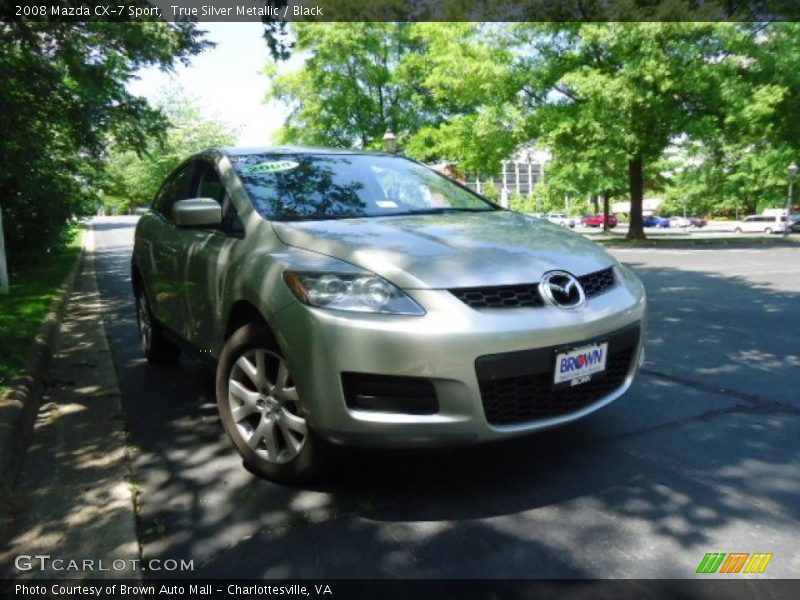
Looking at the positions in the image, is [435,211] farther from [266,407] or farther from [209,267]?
[266,407]

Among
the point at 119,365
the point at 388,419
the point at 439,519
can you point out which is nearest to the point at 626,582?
the point at 439,519

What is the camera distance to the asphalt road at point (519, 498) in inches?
88.5

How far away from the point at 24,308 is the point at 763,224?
47078 millimetres

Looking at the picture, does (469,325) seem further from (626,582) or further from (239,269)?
(239,269)

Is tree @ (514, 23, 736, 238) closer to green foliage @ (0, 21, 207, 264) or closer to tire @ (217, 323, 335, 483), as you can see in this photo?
green foliage @ (0, 21, 207, 264)

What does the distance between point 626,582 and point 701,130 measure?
797 inches

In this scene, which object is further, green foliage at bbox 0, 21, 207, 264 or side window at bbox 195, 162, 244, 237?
green foliage at bbox 0, 21, 207, 264

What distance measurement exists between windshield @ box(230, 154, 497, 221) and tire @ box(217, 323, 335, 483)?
0.72 m

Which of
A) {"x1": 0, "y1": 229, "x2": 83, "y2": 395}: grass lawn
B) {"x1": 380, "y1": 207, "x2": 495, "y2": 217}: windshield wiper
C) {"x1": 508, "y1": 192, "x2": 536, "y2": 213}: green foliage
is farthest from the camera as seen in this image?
{"x1": 508, "y1": 192, "x2": 536, "y2": 213}: green foliage

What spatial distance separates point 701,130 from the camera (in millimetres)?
19250

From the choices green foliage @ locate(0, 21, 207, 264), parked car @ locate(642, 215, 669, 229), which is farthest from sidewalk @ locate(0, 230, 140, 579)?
parked car @ locate(642, 215, 669, 229)

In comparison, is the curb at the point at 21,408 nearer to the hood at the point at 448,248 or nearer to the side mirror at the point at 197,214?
the side mirror at the point at 197,214

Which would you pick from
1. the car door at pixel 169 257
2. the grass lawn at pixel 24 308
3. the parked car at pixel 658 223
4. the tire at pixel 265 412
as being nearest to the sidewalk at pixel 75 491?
the grass lawn at pixel 24 308

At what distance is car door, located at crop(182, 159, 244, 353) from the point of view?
3.24m
